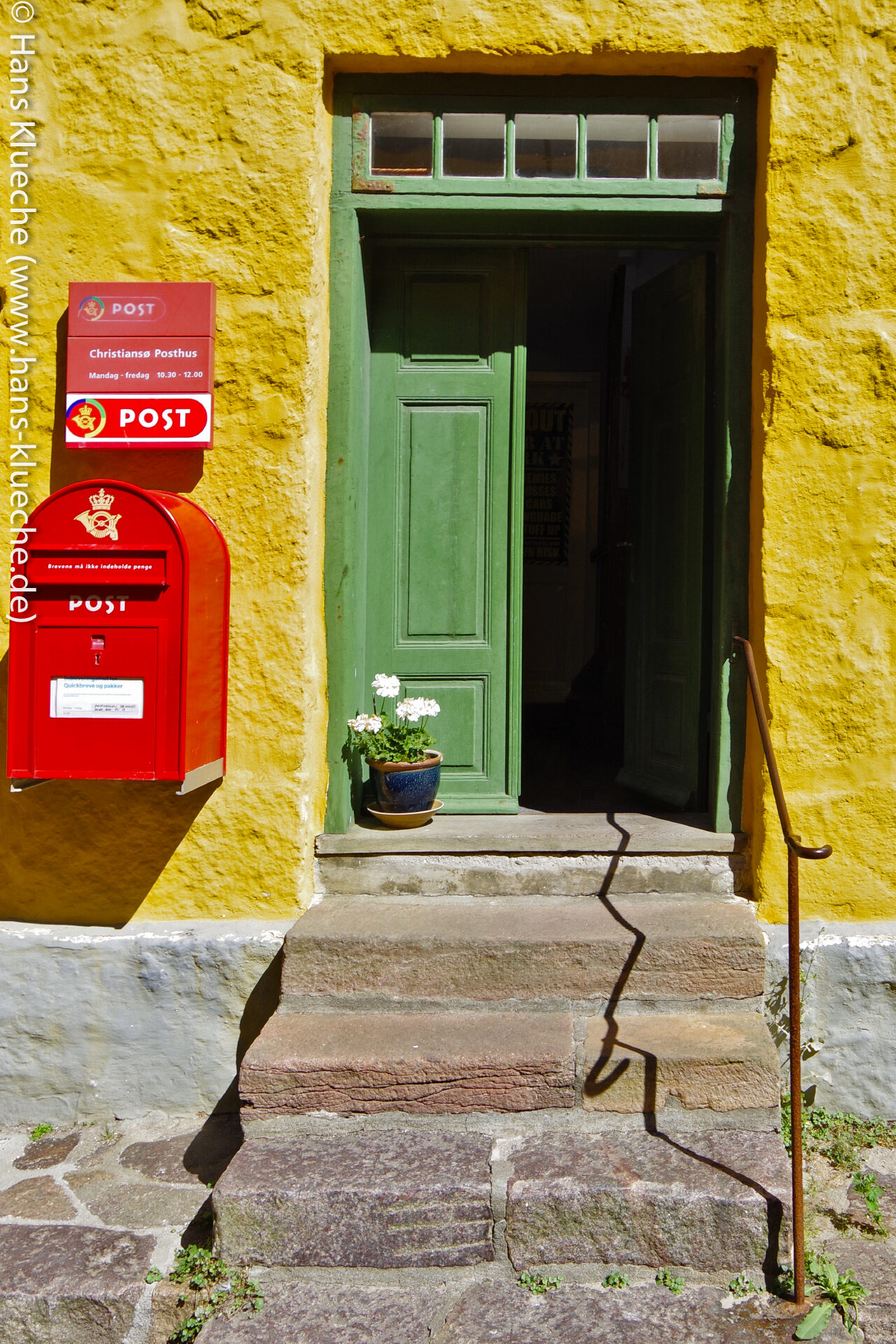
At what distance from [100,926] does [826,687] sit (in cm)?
280

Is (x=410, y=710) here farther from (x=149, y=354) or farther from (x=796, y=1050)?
(x=796, y=1050)

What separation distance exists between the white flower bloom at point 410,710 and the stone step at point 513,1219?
1.68m

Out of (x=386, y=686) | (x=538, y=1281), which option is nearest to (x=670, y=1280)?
(x=538, y=1281)

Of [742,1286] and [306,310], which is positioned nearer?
[742,1286]

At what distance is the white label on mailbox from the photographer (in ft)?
10.9

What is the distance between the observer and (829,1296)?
A: 8.76 ft

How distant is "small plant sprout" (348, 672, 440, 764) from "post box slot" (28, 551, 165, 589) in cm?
104

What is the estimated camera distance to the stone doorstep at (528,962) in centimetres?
344

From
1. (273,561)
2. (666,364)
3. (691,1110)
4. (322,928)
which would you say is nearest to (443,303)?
(666,364)

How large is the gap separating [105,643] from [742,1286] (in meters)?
2.64

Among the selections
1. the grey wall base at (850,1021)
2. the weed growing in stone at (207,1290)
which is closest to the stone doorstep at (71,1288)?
the weed growing in stone at (207,1290)

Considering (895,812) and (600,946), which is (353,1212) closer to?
(600,946)

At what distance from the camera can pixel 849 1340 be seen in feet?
8.32

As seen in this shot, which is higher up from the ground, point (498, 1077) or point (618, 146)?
point (618, 146)
